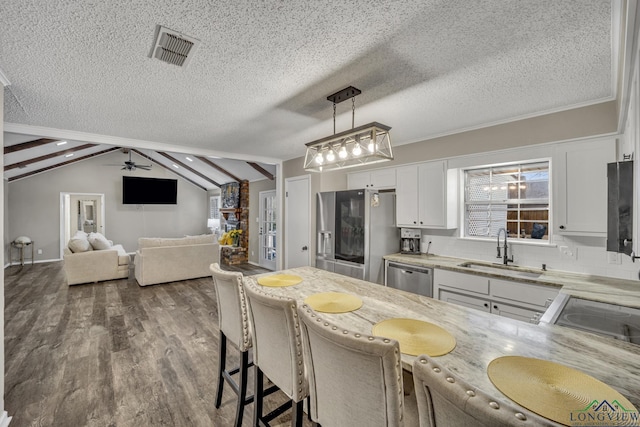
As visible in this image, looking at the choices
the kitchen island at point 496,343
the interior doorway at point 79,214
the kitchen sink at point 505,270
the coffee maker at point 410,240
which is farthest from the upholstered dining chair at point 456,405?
the interior doorway at point 79,214

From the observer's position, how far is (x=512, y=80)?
2.04 m

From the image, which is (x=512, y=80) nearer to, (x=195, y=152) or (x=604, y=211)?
(x=604, y=211)

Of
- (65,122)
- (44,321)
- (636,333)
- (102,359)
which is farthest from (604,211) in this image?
(44,321)

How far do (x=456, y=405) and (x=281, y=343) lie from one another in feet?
3.13

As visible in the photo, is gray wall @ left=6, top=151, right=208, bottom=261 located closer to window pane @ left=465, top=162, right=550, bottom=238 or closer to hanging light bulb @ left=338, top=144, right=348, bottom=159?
hanging light bulb @ left=338, top=144, right=348, bottom=159

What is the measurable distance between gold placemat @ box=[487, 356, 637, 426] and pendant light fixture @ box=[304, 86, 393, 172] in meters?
1.49

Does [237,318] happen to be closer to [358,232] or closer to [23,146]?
[358,232]

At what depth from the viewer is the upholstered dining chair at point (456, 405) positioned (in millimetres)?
541

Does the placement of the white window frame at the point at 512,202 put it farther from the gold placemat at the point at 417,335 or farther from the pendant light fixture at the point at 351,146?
the gold placemat at the point at 417,335

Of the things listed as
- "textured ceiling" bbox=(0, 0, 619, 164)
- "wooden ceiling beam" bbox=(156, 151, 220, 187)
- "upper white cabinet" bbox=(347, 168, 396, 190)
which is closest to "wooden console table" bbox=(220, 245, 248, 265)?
"wooden ceiling beam" bbox=(156, 151, 220, 187)

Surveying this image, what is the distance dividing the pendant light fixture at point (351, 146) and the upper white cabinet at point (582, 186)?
1.78 meters

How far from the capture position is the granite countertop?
192cm

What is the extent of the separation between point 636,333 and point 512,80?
1.78 m

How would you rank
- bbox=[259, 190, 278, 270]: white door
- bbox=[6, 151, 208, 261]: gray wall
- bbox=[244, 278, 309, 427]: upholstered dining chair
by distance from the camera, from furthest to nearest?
bbox=[6, 151, 208, 261]: gray wall
bbox=[259, 190, 278, 270]: white door
bbox=[244, 278, 309, 427]: upholstered dining chair
